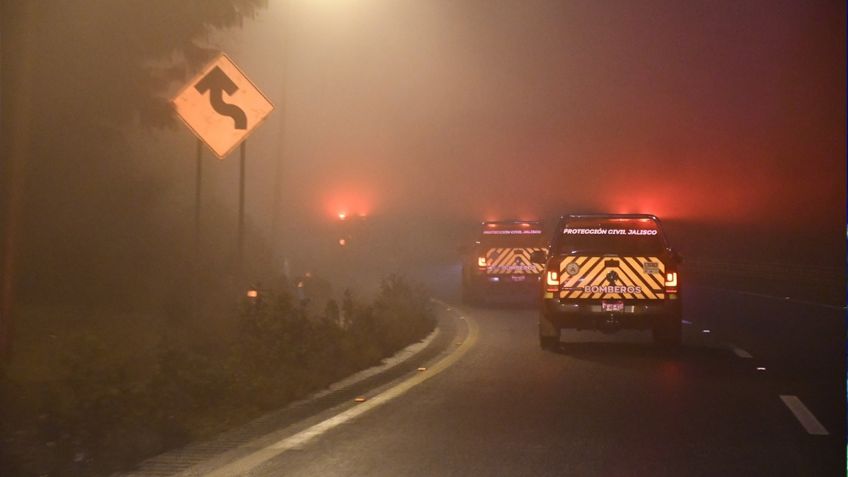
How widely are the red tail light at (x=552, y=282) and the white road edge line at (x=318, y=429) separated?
2091 mm

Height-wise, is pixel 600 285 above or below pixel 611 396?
above

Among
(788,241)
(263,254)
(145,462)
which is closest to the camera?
(145,462)

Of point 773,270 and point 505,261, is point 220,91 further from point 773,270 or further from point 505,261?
point 773,270

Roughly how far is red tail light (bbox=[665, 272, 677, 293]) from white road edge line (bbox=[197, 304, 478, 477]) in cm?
357

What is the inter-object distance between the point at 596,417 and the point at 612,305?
6918 millimetres

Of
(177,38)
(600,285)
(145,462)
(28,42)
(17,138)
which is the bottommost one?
(145,462)

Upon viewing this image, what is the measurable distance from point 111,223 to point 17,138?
13.3 metres

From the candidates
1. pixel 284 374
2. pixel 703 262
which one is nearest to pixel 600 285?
pixel 284 374

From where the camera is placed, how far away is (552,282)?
64.3 feet

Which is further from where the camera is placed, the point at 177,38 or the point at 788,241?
the point at 788,241

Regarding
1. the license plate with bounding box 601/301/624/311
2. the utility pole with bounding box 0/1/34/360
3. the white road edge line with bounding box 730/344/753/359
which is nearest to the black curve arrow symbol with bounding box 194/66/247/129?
the utility pole with bounding box 0/1/34/360

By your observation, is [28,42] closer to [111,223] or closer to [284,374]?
[284,374]

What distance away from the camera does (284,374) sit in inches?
554

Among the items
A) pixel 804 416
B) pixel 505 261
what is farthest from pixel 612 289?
pixel 505 261
